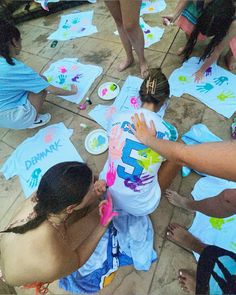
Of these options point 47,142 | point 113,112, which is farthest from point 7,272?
point 113,112

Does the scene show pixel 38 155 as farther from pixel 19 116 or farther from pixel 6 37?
pixel 6 37

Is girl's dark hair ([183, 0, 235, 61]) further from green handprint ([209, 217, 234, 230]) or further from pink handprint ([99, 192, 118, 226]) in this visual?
pink handprint ([99, 192, 118, 226])

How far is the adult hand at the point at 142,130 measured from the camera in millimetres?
1311

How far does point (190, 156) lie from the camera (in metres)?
0.97

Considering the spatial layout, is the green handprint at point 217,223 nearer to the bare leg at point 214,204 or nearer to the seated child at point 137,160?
the bare leg at point 214,204

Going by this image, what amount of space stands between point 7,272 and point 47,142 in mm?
1272

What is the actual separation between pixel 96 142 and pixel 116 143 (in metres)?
0.78

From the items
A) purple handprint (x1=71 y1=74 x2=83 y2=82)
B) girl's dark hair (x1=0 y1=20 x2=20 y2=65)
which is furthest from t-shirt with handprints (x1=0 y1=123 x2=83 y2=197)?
girl's dark hair (x1=0 y1=20 x2=20 y2=65)

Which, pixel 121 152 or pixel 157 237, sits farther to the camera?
pixel 157 237

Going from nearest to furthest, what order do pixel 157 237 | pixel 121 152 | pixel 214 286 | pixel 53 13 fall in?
pixel 214 286 < pixel 121 152 < pixel 157 237 < pixel 53 13

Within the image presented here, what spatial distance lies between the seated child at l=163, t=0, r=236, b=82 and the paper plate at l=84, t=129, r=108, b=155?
100cm

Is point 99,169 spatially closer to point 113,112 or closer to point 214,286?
point 113,112

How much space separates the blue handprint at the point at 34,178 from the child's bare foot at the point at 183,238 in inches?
43.1

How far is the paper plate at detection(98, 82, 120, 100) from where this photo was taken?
2447mm
